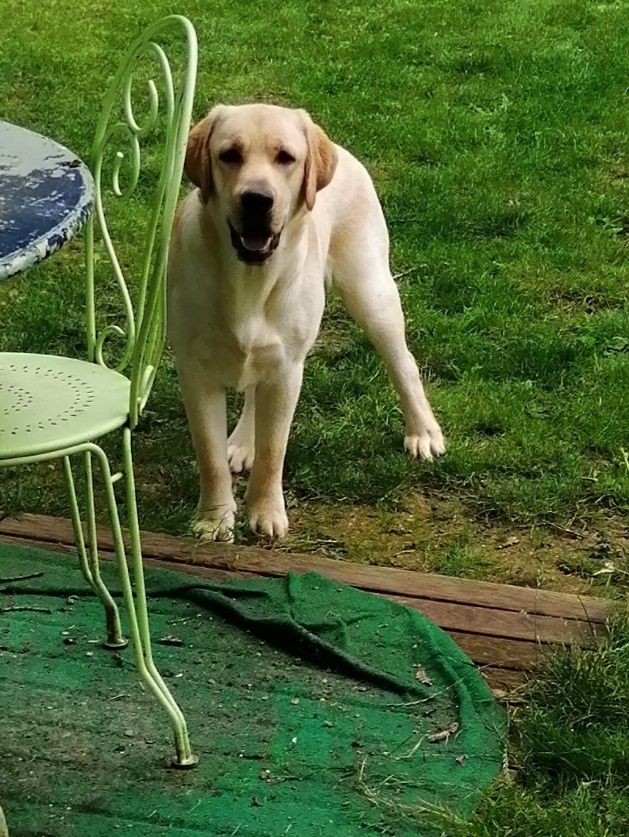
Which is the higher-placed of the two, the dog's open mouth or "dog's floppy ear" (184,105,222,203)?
"dog's floppy ear" (184,105,222,203)

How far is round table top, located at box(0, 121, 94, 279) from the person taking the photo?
178cm

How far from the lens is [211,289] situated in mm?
3238

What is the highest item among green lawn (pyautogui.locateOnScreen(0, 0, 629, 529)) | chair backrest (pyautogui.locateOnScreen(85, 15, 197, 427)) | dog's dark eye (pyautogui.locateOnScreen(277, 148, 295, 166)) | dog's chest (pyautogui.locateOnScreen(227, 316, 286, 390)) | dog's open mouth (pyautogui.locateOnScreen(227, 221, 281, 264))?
chair backrest (pyautogui.locateOnScreen(85, 15, 197, 427))

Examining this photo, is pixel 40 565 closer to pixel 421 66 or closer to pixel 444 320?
pixel 444 320

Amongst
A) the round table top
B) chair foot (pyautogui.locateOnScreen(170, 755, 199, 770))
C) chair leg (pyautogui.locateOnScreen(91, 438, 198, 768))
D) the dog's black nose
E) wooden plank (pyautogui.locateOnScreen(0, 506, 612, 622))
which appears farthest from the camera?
the dog's black nose

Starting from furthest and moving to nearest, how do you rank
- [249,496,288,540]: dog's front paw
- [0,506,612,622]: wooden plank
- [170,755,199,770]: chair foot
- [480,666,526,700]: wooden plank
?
[249,496,288,540]: dog's front paw
[0,506,612,622]: wooden plank
[480,666,526,700]: wooden plank
[170,755,199,770]: chair foot

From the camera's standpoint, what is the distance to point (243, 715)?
258cm

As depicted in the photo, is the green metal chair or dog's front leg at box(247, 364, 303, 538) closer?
the green metal chair

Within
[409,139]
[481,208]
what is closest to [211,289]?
[481,208]

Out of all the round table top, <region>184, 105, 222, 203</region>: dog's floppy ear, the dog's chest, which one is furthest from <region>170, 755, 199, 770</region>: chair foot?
<region>184, 105, 222, 203</region>: dog's floppy ear

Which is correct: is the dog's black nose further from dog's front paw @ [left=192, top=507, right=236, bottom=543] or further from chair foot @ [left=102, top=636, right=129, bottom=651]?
chair foot @ [left=102, top=636, right=129, bottom=651]

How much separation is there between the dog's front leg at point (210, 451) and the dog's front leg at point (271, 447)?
0.07 m

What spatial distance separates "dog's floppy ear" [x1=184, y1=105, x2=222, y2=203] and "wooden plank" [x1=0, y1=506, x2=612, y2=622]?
88cm

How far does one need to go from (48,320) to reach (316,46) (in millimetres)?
3630
